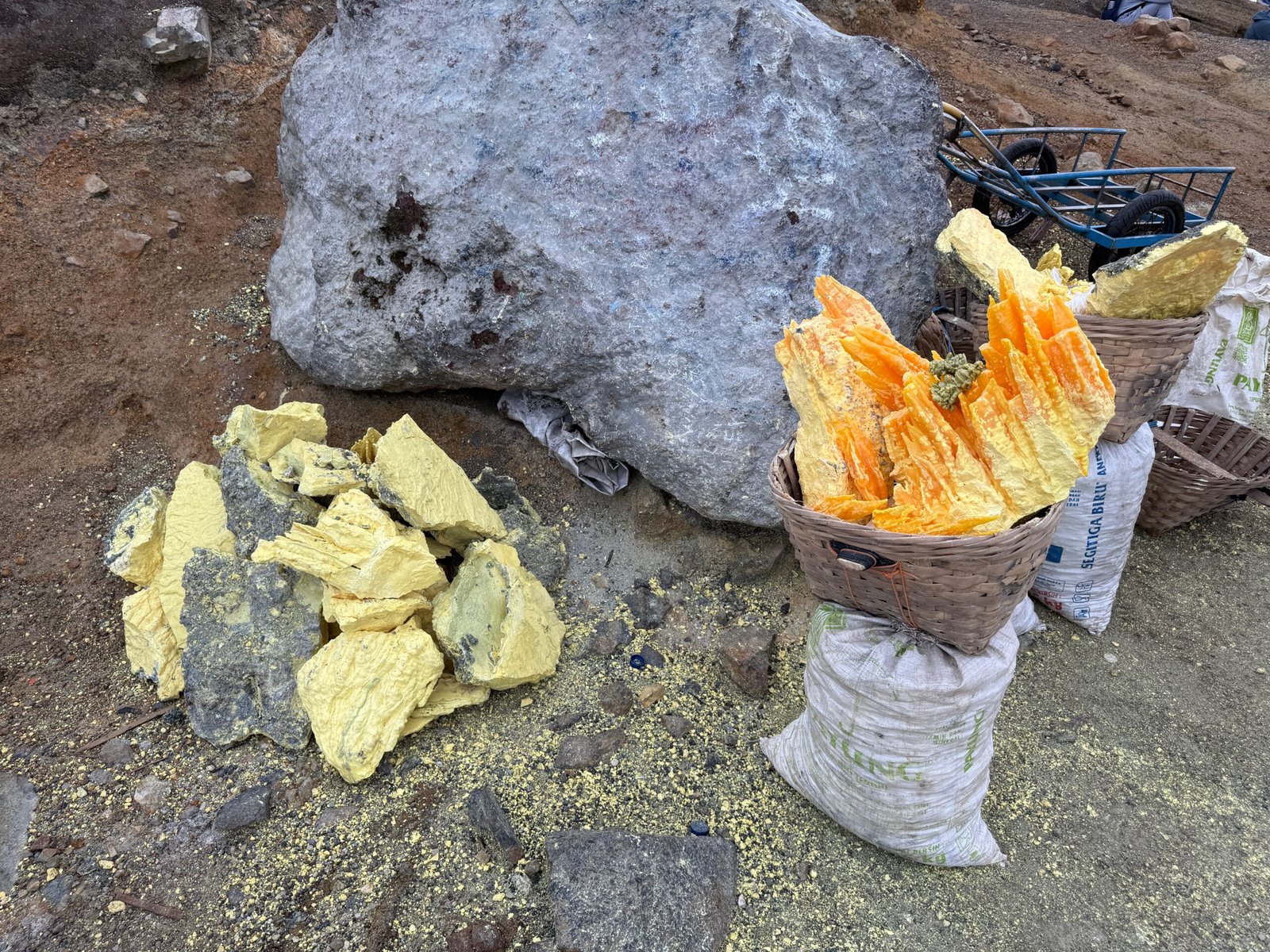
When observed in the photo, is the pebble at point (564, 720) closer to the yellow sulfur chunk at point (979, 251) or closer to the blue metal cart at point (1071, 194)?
the yellow sulfur chunk at point (979, 251)

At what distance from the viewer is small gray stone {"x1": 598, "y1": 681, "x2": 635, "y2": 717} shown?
2.59 meters

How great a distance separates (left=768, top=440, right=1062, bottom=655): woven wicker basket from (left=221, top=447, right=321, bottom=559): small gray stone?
162 cm

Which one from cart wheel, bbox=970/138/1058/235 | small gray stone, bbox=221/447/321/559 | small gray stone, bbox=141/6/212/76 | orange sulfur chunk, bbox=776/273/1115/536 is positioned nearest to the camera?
orange sulfur chunk, bbox=776/273/1115/536

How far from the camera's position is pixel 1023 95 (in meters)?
6.68

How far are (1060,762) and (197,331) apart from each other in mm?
3700

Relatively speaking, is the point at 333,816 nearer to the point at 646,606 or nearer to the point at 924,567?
the point at 646,606

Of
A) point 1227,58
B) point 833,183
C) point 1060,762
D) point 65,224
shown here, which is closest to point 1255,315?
point 833,183

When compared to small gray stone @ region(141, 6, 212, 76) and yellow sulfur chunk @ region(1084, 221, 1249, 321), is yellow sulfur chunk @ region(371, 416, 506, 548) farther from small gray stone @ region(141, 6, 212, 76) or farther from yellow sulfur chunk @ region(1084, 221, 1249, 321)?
small gray stone @ region(141, 6, 212, 76)

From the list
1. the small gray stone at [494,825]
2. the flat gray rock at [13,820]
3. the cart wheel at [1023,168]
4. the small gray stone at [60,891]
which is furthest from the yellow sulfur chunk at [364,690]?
the cart wheel at [1023,168]

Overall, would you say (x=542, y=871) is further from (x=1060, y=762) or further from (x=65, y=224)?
(x=65, y=224)

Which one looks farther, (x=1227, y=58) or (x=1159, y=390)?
(x=1227, y=58)

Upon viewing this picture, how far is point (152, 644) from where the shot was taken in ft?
8.70

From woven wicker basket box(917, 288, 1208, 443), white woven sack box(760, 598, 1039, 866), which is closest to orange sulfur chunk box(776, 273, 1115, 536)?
white woven sack box(760, 598, 1039, 866)

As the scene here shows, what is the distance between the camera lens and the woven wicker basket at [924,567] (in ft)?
5.52
